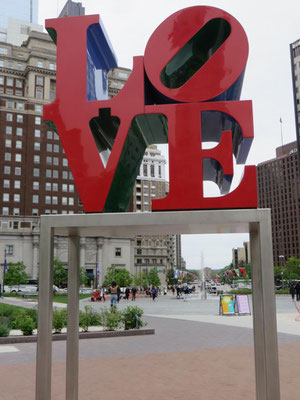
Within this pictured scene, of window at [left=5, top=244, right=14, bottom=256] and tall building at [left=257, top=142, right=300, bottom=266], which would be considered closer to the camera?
window at [left=5, top=244, right=14, bottom=256]

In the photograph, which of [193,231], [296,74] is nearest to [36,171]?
[296,74]

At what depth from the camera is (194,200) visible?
666cm

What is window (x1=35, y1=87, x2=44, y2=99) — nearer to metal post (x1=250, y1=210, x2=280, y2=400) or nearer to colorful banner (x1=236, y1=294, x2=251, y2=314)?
colorful banner (x1=236, y1=294, x2=251, y2=314)

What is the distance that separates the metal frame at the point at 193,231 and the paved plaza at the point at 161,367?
254 centimetres

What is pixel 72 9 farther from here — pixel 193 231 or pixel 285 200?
pixel 193 231

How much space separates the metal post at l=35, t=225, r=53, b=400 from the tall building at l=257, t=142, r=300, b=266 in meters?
183

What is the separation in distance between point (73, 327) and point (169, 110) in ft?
13.8

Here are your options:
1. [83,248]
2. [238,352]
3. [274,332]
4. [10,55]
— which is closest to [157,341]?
[238,352]

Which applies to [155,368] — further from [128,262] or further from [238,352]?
[128,262]

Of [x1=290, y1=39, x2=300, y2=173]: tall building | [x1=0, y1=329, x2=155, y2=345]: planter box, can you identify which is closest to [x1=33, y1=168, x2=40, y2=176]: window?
[x1=290, y1=39, x2=300, y2=173]: tall building

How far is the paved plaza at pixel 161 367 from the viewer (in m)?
9.24

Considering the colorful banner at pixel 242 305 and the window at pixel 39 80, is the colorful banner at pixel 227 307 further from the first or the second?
the window at pixel 39 80

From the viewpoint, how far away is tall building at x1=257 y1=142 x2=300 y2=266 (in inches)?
7274

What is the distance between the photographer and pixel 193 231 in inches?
303
